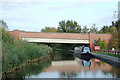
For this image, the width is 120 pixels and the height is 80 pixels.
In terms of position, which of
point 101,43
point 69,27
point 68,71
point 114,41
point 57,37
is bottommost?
point 68,71

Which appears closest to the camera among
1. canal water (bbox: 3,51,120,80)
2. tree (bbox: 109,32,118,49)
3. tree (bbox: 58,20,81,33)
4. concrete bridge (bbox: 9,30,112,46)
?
canal water (bbox: 3,51,120,80)

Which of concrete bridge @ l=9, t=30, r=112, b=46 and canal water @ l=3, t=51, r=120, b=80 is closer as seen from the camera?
canal water @ l=3, t=51, r=120, b=80

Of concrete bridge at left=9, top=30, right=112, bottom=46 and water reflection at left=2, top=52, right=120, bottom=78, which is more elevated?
concrete bridge at left=9, top=30, right=112, bottom=46

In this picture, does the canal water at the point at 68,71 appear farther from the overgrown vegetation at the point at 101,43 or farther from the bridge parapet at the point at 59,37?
the overgrown vegetation at the point at 101,43

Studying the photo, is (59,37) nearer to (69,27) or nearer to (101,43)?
(101,43)

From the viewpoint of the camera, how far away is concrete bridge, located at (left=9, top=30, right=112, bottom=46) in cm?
4631

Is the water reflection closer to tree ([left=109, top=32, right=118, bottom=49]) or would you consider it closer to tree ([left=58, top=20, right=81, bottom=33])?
tree ([left=109, top=32, right=118, bottom=49])

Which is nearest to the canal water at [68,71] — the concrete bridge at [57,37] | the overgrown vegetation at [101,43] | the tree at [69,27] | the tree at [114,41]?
the concrete bridge at [57,37]

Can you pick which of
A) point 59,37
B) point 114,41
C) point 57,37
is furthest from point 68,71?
point 114,41

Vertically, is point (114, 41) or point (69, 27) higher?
point (69, 27)

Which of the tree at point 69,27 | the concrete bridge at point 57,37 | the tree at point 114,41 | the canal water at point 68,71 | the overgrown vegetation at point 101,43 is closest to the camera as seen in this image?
the canal water at point 68,71

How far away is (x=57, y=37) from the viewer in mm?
48781

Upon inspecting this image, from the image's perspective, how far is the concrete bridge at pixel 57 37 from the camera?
4631 centimetres

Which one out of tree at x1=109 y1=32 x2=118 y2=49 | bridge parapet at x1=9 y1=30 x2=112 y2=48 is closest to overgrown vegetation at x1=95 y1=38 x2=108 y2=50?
bridge parapet at x1=9 y1=30 x2=112 y2=48
